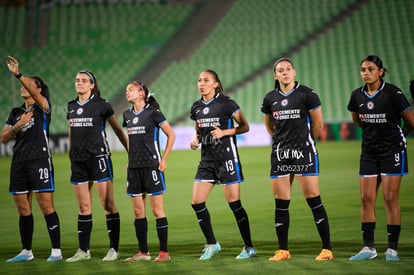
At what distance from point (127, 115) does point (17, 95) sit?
2432 centimetres

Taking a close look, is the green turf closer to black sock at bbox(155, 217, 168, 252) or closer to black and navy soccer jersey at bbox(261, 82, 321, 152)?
black sock at bbox(155, 217, 168, 252)

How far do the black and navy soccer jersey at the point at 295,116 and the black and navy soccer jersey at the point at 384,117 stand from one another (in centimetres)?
54

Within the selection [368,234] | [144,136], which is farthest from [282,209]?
[144,136]

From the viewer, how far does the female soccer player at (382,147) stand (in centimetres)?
755

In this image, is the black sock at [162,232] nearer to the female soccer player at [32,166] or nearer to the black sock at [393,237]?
the female soccer player at [32,166]

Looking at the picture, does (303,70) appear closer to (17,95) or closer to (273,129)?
(17,95)

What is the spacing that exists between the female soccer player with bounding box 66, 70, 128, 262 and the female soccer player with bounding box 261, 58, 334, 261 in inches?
74.5

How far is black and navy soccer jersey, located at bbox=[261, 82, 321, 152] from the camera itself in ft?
25.5

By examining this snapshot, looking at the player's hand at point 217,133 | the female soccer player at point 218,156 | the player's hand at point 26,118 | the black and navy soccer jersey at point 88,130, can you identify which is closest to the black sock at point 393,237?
the female soccer player at point 218,156

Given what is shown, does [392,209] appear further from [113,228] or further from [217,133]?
[113,228]

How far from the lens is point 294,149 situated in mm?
7781

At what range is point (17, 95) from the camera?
31625mm

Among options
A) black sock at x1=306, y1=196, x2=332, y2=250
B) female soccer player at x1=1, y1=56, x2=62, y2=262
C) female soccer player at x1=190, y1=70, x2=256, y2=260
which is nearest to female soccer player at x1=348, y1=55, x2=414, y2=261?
black sock at x1=306, y1=196, x2=332, y2=250

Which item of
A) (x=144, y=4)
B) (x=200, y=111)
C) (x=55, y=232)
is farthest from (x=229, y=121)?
(x=144, y=4)
